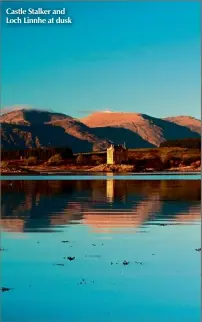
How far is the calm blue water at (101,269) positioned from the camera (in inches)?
513

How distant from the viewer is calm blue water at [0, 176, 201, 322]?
13.0m

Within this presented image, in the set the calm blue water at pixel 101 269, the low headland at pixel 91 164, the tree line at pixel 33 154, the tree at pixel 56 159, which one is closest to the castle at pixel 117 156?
the low headland at pixel 91 164

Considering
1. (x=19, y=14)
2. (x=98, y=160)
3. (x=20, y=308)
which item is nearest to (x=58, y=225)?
(x=19, y=14)

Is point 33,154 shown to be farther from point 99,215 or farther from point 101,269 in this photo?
point 101,269

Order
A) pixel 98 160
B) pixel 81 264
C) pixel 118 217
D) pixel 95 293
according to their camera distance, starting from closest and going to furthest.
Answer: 1. pixel 95 293
2. pixel 81 264
3. pixel 118 217
4. pixel 98 160

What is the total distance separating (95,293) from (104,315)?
46.4 inches

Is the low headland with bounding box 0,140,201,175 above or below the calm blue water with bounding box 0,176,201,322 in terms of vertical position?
above

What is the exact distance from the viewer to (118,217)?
2700 centimetres

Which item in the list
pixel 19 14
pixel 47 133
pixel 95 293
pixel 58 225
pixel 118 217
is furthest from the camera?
pixel 47 133

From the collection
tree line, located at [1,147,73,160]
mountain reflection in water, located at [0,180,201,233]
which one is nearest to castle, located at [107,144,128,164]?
tree line, located at [1,147,73,160]

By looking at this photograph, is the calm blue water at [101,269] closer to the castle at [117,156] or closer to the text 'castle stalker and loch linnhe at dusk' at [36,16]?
the text 'castle stalker and loch linnhe at dusk' at [36,16]

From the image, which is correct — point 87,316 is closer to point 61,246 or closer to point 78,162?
point 61,246

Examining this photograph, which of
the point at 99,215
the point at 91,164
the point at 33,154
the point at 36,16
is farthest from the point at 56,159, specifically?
the point at 36,16

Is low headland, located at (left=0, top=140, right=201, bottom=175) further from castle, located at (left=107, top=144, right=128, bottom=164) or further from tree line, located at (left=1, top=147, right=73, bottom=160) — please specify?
castle, located at (left=107, top=144, right=128, bottom=164)
